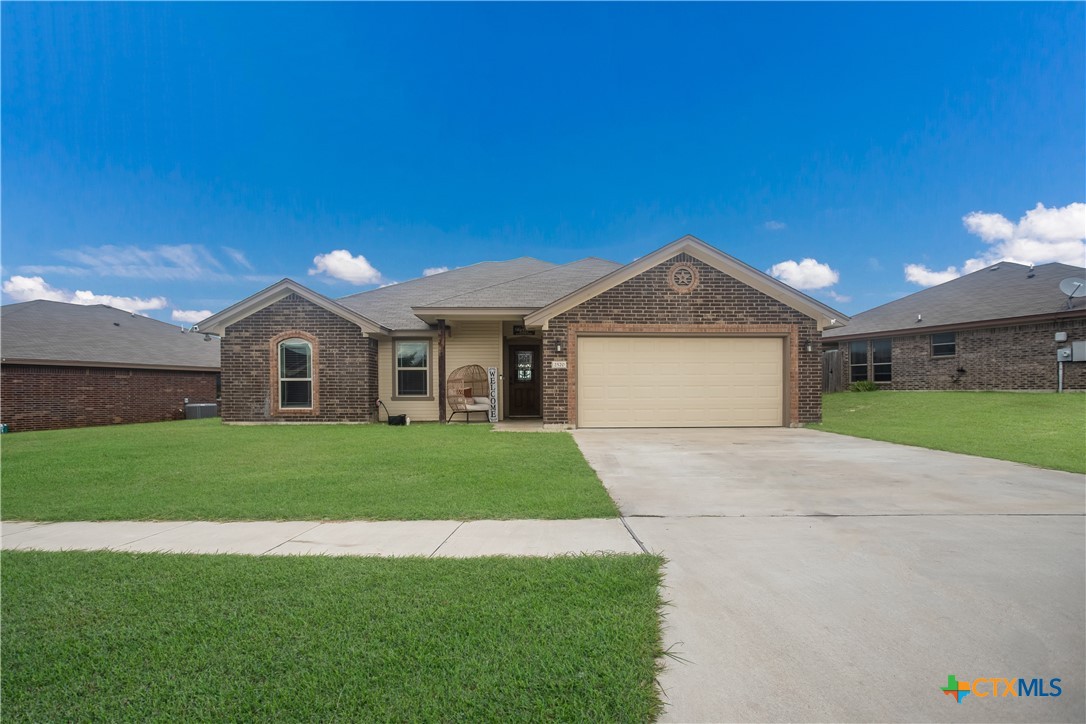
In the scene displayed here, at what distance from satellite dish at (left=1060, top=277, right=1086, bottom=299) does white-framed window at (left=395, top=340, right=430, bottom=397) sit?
69.5 ft

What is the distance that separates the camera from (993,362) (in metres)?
17.4

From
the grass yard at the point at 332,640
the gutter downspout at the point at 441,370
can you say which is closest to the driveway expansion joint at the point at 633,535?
the grass yard at the point at 332,640

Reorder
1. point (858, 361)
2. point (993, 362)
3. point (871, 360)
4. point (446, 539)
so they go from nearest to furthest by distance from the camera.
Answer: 1. point (446, 539)
2. point (993, 362)
3. point (871, 360)
4. point (858, 361)

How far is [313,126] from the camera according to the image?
17203 mm

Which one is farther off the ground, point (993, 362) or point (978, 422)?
point (993, 362)

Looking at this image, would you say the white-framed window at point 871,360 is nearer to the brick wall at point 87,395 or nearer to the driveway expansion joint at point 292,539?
the driveway expansion joint at point 292,539

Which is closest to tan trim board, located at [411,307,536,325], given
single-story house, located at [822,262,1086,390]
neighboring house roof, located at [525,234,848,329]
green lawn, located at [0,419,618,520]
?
neighboring house roof, located at [525,234,848,329]

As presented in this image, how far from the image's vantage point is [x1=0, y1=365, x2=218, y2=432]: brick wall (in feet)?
52.2

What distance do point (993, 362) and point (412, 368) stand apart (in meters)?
20.9

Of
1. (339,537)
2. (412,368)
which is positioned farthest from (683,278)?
(339,537)

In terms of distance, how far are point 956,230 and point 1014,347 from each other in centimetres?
509

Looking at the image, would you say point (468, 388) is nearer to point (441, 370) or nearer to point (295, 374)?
point (441, 370)

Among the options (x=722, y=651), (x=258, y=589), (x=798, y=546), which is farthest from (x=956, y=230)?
(x=258, y=589)
